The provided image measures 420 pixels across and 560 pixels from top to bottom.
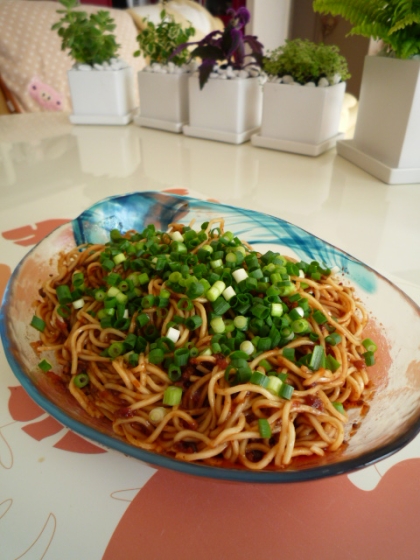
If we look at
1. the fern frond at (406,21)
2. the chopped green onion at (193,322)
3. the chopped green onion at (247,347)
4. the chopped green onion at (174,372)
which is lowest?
the chopped green onion at (174,372)

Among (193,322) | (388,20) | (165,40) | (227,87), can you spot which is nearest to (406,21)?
(388,20)

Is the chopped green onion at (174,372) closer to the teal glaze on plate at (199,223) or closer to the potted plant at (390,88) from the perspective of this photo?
the teal glaze on plate at (199,223)

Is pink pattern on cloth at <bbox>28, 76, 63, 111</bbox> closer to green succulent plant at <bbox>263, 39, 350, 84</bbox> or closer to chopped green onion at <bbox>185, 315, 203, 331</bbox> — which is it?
green succulent plant at <bbox>263, 39, 350, 84</bbox>

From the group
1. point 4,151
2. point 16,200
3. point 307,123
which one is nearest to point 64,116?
point 4,151

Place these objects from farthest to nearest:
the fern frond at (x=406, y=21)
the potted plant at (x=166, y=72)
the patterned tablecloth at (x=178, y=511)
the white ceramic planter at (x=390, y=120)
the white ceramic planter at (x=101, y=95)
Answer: the white ceramic planter at (x=101, y=95) < the potted plant at (x=166, y=72) < the white ceramic planter at (x=390, y=120) < the fern frond at (x=406, y=21) < the patterned tablecloth at (x=178, y=511)

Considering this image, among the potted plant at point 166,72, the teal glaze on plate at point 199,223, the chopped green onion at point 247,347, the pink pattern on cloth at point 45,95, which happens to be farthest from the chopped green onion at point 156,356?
the pink pattern on cloth at point 45,95

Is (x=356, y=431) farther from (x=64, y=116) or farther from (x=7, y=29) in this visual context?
(x=7, y=29)
